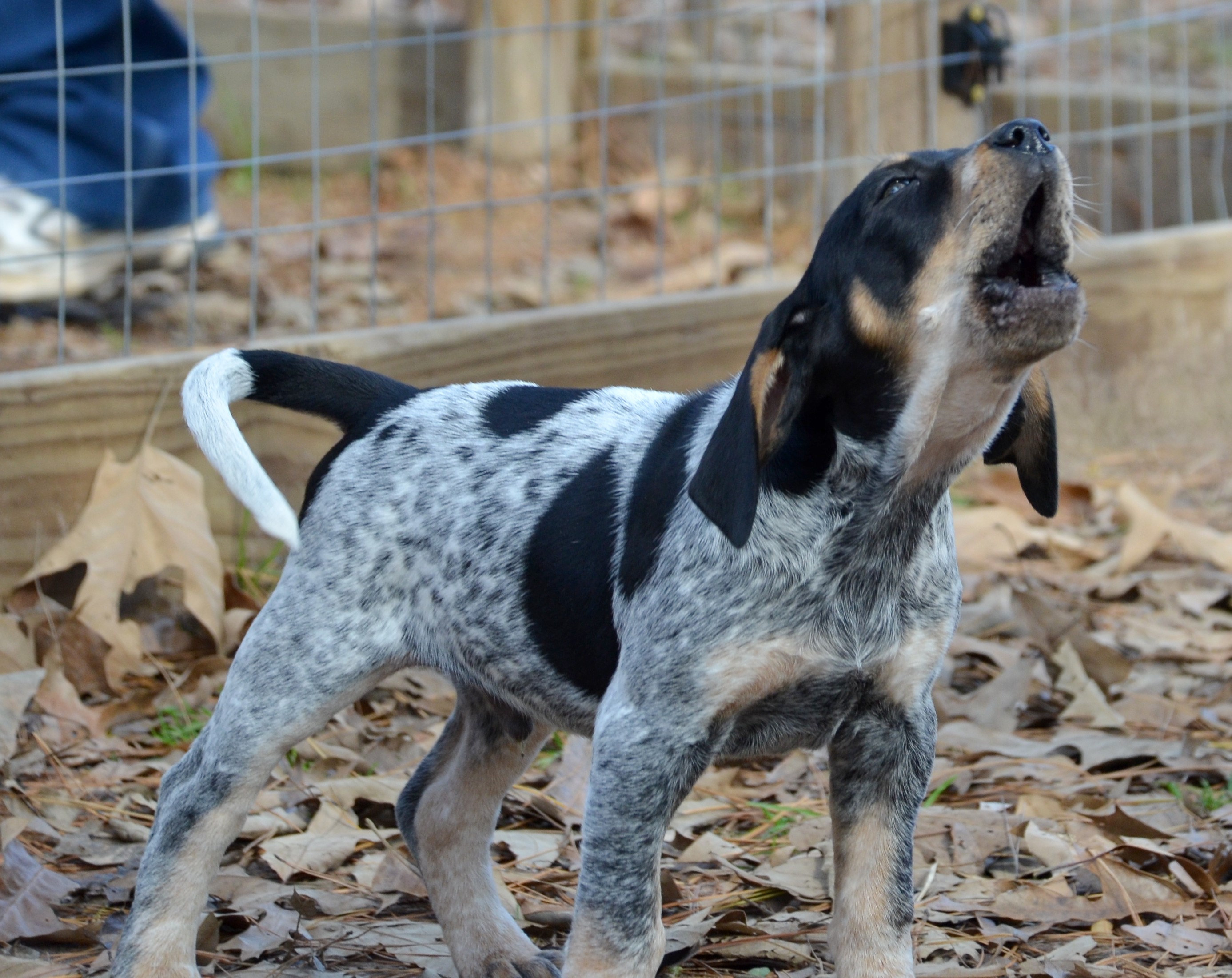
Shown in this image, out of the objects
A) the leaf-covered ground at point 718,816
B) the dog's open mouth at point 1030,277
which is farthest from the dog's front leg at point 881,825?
the dog's open mouth at point 1030,277

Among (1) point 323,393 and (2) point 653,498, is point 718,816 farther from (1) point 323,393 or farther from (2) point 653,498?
(1) point 323,393

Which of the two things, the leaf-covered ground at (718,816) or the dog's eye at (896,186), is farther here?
the leaf-covered ground at (718,816)

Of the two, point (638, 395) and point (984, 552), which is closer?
point (638, 395)

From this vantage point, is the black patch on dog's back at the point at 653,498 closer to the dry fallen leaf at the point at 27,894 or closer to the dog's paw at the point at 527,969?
the dog's paw at the point at 527,969

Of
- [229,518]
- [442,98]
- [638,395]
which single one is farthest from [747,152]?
[638,395]

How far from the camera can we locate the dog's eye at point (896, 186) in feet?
8.75

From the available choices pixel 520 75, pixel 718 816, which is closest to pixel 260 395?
pixel 718 816

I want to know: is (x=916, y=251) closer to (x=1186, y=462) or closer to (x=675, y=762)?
(x=675, y=762)

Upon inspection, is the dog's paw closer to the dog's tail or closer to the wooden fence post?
the dog's tail

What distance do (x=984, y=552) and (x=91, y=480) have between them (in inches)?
116

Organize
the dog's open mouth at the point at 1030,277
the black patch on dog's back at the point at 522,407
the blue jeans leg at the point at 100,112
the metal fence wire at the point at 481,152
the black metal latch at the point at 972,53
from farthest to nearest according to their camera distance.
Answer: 1. the black metal latch at the point at 972,53
2. the blue jeans leg at the point at 100,112
3. the metal fence wire at the point at 481,152
4. the black patch on dog's back at the point at 522,407
5. the dog's open mouth at the point at 1030,277

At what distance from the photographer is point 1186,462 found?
20.8ft

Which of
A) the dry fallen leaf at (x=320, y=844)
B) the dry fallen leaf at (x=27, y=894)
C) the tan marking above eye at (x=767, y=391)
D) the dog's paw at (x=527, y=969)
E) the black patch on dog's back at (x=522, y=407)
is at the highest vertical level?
the tan marking above eye at (x=767, y=391)

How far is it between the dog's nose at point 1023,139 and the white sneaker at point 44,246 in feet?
10.3
